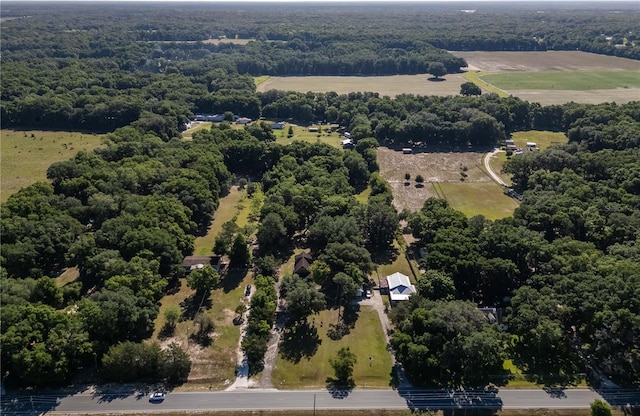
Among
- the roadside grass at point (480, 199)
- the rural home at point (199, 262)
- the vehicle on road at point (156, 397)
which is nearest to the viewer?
the vehicle on road at point (156, 397)

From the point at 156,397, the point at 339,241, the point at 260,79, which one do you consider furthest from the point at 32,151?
the point at 260,79

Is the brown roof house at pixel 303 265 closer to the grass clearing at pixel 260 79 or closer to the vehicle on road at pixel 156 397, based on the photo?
the vehicle on road at pixel 156 397

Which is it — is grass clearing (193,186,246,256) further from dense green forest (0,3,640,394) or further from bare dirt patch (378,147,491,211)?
bare dirt patch (378,147,491,211)

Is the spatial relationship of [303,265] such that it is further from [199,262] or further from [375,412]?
[375,412]

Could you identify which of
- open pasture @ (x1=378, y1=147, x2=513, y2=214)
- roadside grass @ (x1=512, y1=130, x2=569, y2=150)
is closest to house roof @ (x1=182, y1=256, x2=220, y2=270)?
open pasture @ (x1=378, y1=147, x2=513, y2=214)

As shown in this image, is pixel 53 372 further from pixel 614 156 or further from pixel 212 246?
pixel 614 156

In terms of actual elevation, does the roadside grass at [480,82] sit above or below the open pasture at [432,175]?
above

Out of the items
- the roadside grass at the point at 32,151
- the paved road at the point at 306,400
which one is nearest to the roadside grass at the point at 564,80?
the paved road at the point at 306,400
